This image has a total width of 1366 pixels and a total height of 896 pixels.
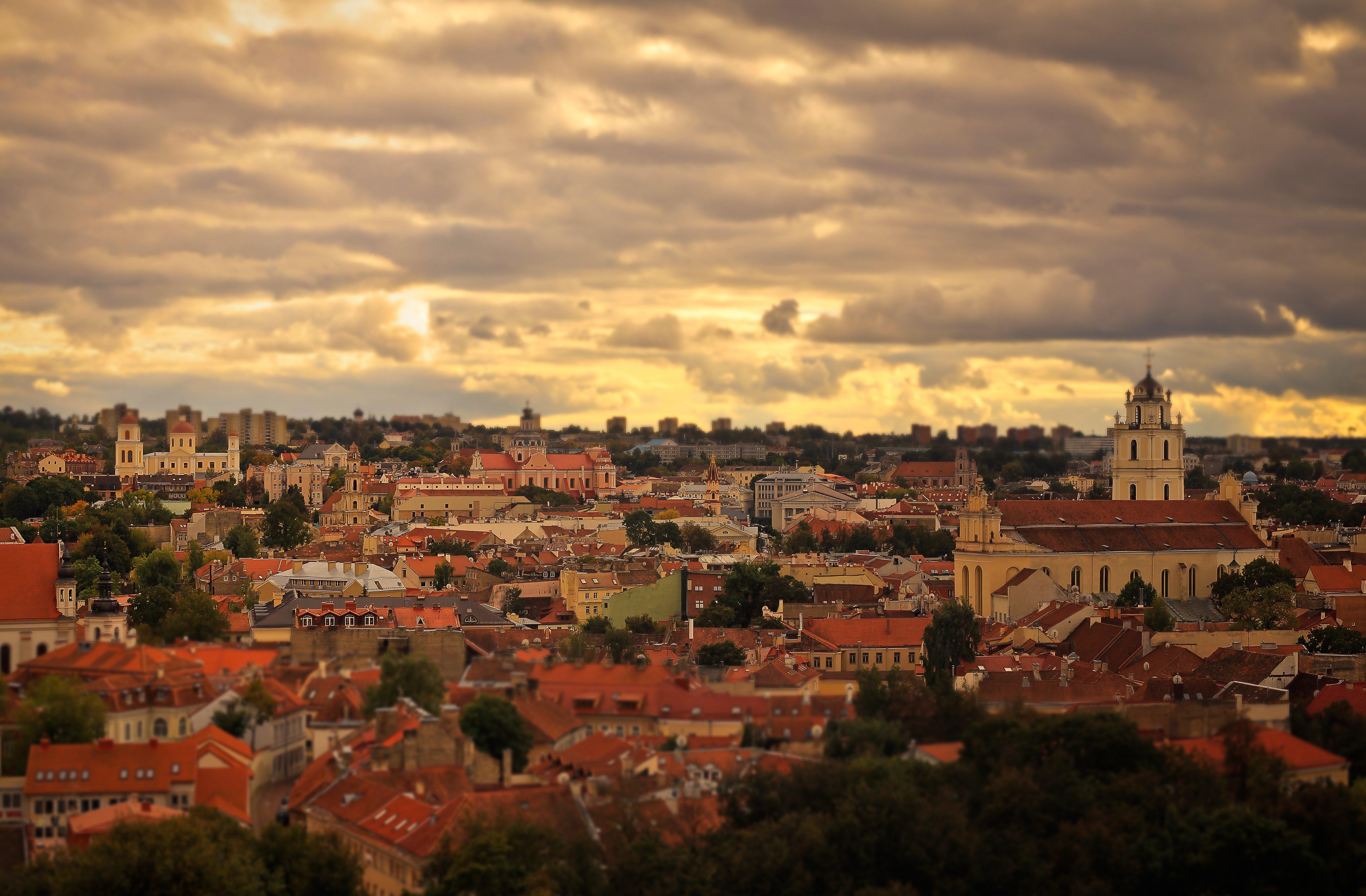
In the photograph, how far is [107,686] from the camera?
42000 millimetres

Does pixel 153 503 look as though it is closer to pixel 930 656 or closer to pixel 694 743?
pixel 930 656

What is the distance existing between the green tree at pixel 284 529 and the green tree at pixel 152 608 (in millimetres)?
43487

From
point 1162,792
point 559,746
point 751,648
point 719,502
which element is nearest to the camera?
point 1162,792

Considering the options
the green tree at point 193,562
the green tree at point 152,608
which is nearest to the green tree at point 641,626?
the green tree at point 152,608

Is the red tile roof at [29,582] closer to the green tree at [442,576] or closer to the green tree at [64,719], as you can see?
the green tree at [64,719]

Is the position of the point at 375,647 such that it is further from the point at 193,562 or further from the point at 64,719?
the point at 193,562

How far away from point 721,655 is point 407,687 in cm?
1965

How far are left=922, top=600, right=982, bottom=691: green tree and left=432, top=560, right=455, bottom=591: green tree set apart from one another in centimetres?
3237

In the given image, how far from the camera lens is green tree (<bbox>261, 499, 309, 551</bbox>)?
121m

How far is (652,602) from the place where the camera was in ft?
278

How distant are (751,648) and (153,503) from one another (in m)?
86.7

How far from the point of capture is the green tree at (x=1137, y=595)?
7812 cm

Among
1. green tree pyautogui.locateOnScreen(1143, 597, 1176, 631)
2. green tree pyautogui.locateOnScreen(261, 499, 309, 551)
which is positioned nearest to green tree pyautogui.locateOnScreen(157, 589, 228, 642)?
green tree pyautogui.locateOnScreen(1143, 597, 1176, 631)

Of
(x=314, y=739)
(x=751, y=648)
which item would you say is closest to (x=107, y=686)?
(x=314, y=739)
